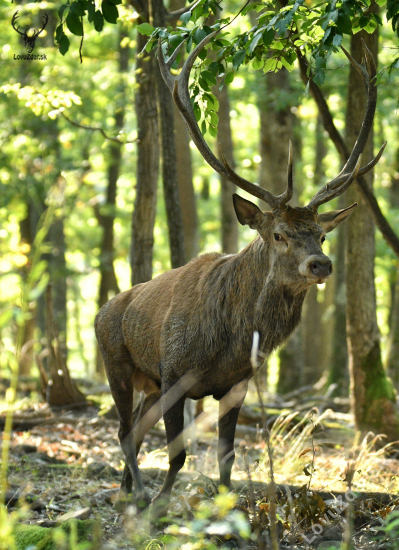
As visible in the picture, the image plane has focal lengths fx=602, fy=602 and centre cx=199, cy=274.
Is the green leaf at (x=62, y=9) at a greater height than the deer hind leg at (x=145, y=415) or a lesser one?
greater

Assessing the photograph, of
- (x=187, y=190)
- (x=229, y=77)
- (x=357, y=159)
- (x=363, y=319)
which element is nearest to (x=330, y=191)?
(x=357, y=159)

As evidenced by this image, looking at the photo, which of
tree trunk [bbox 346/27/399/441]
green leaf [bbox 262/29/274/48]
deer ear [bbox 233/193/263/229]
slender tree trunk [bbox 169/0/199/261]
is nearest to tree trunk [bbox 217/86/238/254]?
slender tree trunk [bbox 169/0/199/261]

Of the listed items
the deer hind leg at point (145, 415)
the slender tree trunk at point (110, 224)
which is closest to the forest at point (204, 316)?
the deer hind leg at point (145, 415)

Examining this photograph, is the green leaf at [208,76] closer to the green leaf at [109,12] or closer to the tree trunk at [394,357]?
the green leaf at [109,12]

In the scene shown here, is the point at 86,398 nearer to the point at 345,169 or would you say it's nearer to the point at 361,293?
the point at 361,293

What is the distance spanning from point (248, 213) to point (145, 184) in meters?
2.70

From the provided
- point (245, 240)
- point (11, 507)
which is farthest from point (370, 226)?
point (245, 240)

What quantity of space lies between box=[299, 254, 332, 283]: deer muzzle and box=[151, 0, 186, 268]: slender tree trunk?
301cm

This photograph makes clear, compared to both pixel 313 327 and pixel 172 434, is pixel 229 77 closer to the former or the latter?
pixel 172 434

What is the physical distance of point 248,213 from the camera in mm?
5086

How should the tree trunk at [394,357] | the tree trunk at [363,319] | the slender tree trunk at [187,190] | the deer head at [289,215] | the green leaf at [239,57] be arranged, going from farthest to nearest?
the tree trunk at [394,357] < the slender tree trunk at [187,190] < the tree trunk at [363,319] < the green leaf at [239,57] < the deer head at [289,215]

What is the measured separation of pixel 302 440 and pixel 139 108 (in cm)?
455

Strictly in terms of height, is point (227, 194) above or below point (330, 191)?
above

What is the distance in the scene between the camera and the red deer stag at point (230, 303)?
4.79m
